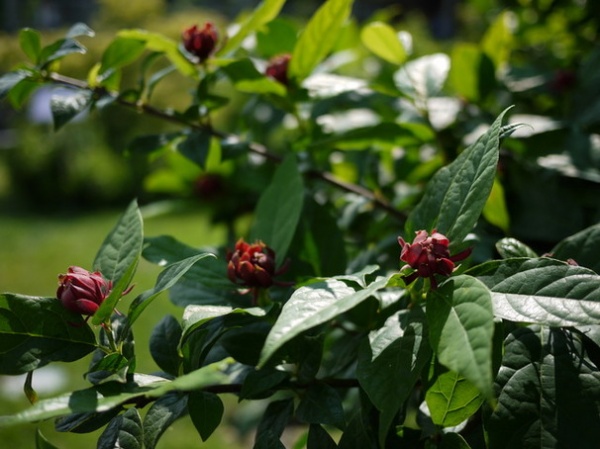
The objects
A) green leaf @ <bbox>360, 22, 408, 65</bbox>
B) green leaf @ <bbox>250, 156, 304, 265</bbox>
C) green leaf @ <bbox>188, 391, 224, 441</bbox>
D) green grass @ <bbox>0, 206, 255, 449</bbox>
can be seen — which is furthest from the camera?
green grass @ <bbox>0, 206, 255, 449</bbox>

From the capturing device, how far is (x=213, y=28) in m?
1.12

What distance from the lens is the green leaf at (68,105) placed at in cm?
97

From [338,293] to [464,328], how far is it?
13cm

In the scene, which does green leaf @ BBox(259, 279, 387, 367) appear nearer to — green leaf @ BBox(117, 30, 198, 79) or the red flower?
the red flower

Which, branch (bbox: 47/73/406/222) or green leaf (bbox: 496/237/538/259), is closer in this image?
green leaf (bbox: 496/237/538/259)

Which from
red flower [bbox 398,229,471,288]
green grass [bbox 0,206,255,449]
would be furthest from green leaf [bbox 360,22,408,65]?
green grass [bbox 0,206,255,449]

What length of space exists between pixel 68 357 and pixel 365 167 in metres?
0.79

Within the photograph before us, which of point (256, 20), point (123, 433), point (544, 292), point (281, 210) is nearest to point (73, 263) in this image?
point (256, 20)

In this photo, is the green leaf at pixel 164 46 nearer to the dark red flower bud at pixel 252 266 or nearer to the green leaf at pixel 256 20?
the green leaf at pixel 256 20

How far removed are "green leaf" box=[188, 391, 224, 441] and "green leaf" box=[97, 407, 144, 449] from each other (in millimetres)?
60

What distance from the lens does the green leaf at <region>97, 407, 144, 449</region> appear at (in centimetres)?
71

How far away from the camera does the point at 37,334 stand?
27.6 inches

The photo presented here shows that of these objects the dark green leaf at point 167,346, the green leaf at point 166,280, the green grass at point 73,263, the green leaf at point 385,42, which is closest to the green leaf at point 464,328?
the green leaf at point 166,280

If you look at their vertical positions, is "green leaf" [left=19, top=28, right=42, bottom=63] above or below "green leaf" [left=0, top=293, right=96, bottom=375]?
above
